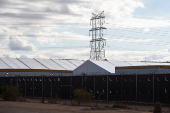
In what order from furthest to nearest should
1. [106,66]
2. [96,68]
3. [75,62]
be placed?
[75,62] < [106,66] < [96,68]

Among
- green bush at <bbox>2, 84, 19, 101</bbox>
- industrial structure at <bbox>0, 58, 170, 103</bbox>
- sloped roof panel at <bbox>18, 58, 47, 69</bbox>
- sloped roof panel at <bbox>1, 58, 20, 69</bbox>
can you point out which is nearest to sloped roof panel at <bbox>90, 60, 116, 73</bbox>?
industrial structure at <bbox>0, 58, 170, 103</bbox>

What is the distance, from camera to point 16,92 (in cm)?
4606

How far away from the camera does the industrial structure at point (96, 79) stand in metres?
40.2

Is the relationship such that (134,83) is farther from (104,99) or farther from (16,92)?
(16,92)

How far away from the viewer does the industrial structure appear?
40.2m

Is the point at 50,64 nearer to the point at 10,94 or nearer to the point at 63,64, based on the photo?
the point at 63,64

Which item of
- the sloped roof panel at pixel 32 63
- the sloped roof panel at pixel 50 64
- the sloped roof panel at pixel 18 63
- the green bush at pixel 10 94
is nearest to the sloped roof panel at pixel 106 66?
the sloped roof panel at pixel 50 64

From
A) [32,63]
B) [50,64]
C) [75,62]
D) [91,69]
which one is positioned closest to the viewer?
[91,69]

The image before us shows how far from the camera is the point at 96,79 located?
47531 mm

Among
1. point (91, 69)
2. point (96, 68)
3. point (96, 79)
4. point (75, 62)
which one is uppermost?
point (75, 62)

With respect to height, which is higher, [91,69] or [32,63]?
[32,63]

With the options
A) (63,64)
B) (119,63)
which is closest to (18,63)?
(63,64)

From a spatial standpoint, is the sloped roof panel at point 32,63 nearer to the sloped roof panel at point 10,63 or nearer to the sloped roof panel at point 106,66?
the sloped roof panel at point 10,63

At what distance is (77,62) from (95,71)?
25075 mm
